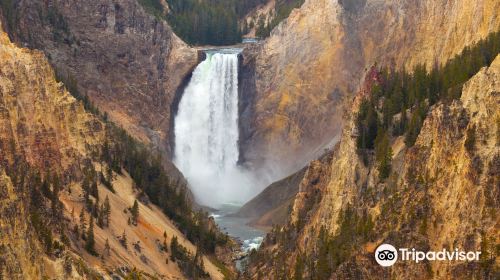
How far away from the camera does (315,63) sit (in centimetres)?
11781

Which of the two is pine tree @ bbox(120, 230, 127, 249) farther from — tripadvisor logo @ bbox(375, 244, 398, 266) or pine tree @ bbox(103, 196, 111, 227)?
tripadvisor logo @ bbox(375, 244, 398, 266)

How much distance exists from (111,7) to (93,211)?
5038cm

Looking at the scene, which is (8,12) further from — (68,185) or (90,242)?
(90,242)

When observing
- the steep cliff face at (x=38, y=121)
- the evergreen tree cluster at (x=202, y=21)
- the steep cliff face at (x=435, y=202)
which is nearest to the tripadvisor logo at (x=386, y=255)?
the steep cliff face at (x=435, y=202)

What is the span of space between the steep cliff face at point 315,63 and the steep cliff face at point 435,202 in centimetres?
4372

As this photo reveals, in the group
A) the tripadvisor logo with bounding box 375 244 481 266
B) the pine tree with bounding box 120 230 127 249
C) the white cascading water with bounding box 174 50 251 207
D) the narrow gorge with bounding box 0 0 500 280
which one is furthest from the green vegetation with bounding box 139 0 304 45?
the tripadvisor logo with bounding box 375 244 481 266

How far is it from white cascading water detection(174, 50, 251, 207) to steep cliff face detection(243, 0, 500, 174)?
284 centimetres

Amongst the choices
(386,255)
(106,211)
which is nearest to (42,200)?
(106,211)

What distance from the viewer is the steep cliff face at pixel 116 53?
106188 millimetres

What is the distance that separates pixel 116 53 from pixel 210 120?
52.9ft

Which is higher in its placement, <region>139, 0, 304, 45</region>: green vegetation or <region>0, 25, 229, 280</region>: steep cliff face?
<region>139, 0, 304, 45</region>: green vegetation

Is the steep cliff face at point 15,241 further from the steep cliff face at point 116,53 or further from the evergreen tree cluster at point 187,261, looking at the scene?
the steep cliff face at point 116,53

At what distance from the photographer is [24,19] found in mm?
103562

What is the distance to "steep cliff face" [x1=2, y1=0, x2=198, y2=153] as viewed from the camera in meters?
106
